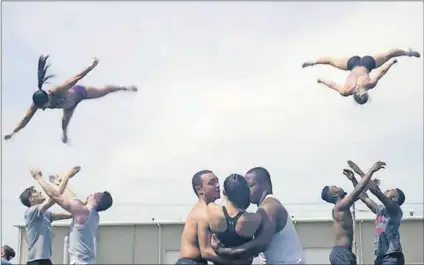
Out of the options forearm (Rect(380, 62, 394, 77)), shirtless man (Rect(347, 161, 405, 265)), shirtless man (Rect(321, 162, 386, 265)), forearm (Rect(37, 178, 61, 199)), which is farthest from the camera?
forearm (Rect(380, 62, 394, 77))

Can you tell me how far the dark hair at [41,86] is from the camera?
375 inches

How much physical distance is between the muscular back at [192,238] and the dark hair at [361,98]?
3120mm

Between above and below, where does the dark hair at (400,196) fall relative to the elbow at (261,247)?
above

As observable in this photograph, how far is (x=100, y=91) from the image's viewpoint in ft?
33.4

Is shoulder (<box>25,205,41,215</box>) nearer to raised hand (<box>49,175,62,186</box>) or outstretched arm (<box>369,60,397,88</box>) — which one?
raised hand (<box>49,175,62,186</box>)

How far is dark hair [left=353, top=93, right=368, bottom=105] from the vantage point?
9.84 m

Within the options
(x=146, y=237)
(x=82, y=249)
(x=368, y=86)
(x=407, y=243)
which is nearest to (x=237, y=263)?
(x=82, y=249)

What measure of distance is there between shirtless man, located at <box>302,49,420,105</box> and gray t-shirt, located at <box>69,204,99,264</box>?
3997 mm

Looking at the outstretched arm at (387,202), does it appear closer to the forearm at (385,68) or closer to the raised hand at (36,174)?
the forearm at (385,68)

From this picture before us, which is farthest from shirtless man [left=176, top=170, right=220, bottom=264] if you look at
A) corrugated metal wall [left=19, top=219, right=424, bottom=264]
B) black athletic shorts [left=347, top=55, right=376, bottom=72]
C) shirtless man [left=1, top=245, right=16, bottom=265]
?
corrugated metal wall [left=19, top=219, right=424, bottom=264]

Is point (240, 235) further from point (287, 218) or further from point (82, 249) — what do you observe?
point (82, 249)

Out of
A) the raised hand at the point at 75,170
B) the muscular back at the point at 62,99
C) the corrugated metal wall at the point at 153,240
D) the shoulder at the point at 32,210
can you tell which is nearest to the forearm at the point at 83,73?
the muscular back at the point at 62,99

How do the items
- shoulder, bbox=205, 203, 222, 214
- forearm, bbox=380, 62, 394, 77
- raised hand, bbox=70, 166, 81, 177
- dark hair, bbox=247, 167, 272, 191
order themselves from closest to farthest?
shoulder, bbox=205, 203, 222, 214 → dark hair, bbox=247, 167, 272, 191 → raised hand, bbox=70, 166, 81, 177 → forearm, bbox=380, 62, 394, 77

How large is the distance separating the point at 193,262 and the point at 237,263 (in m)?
0.48
